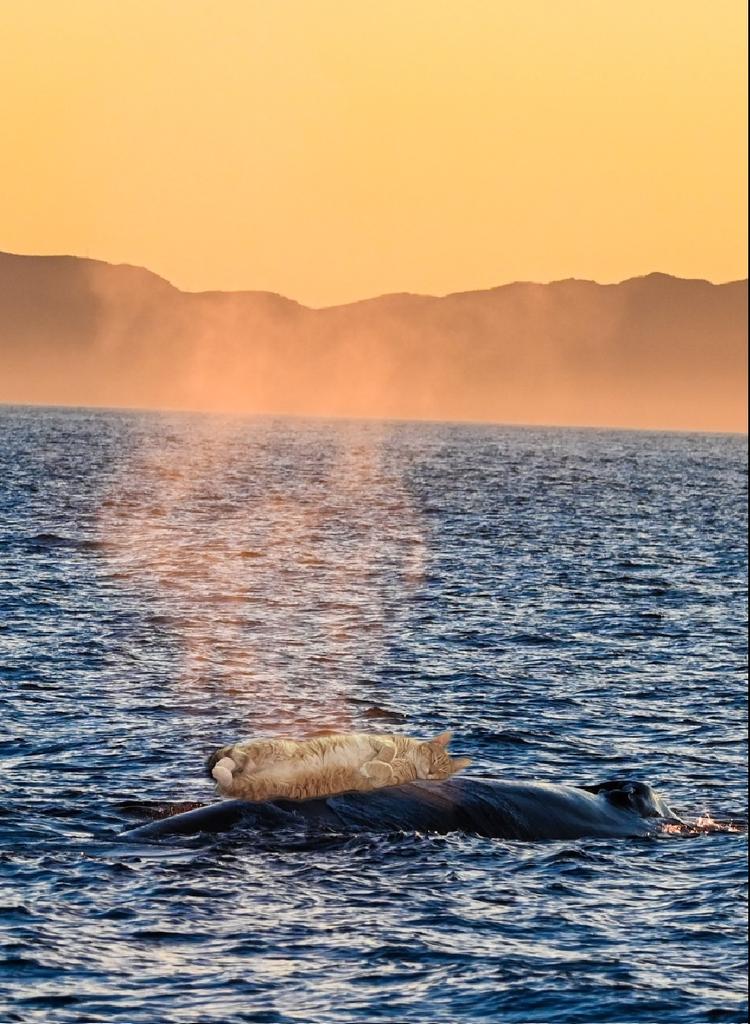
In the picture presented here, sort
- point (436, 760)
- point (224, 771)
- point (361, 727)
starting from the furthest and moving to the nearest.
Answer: point (361, 727)
point (436, 760)
point (224, 771)

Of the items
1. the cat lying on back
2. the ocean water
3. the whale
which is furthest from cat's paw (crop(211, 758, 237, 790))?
the ocean water

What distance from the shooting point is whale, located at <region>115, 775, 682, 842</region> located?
2464cm

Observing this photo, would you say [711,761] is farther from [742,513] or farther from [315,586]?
[742,513]

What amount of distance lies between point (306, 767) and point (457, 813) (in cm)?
232

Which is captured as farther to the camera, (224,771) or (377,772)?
(377,772)

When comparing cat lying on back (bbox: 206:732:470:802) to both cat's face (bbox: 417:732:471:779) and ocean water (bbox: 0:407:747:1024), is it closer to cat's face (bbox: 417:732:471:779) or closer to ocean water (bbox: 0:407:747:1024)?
cat's face (bbox: 417:732:471:779)

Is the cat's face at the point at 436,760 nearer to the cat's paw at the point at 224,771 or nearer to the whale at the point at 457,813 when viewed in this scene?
the whale at the point at 457,813

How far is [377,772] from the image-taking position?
25.3 m

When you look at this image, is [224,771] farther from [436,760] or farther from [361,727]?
[361,727]

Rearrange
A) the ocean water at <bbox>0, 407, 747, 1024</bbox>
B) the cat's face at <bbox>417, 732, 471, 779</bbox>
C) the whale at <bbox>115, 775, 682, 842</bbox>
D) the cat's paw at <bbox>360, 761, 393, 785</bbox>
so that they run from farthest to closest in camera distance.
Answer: the cat's face at <bbox>417, 732, 471, 779</bbox>, the cat's paw at <bbox>360, 761, 393, 785</bbox>, the whale at <bbox>115, 775, 682, 842</bbox>, the ocean water at <bbox>0, 407, 747, 1024</bbox>

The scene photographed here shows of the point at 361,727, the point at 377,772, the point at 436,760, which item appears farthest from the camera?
the point at 361,727

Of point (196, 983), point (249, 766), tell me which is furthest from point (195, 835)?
point (196, 983)

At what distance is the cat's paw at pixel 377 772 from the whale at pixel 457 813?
Answer: 16 cm

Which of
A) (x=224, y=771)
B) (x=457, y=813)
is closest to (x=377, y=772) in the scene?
(x=457, y=813)
